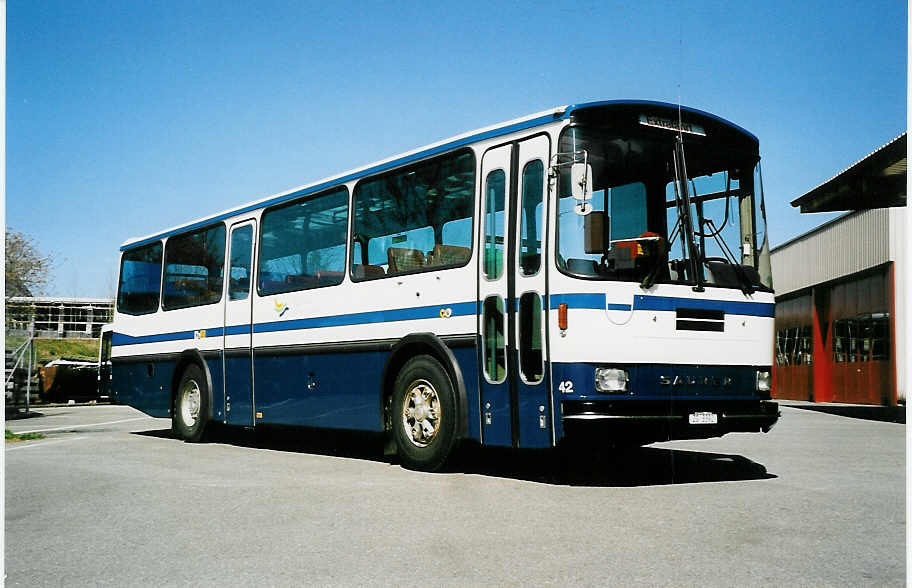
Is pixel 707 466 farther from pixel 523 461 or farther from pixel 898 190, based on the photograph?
pixel 898 190

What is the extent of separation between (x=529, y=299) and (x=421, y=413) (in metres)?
1.84

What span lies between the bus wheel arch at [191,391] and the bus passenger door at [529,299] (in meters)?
6.33

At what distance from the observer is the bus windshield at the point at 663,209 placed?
8.44 m

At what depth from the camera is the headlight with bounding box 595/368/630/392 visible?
8.22m

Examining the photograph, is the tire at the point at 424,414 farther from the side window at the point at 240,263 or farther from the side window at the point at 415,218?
the side window at the point at 240,263

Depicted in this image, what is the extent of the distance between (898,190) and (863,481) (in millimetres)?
15682

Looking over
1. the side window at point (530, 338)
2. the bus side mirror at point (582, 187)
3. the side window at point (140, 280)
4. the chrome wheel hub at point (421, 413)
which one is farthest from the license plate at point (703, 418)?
the side window at point (140, 280)

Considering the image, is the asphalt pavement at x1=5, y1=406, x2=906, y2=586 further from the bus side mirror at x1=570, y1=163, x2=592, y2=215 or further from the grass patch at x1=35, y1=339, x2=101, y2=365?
the grass patch at x1=35, y1=339, x2=101, y2=365

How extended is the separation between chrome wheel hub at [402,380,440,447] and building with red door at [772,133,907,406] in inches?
548

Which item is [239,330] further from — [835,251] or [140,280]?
[835,251]

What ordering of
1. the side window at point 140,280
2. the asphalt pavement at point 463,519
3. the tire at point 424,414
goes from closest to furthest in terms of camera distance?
the asphalt pavement at point 463,519, the tire at point 424,414, the side window at point 140,280

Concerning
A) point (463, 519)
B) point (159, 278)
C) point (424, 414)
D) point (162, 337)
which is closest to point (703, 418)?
point (424, 414)

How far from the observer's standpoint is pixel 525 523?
657 cm

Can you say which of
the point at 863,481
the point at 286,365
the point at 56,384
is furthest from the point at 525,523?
the point at 56,384
